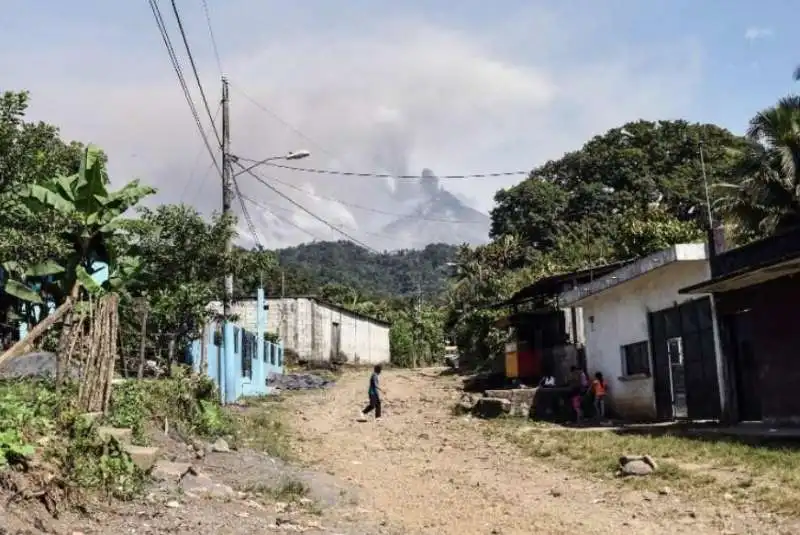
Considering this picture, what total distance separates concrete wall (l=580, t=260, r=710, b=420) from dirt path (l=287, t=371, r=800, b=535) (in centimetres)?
403

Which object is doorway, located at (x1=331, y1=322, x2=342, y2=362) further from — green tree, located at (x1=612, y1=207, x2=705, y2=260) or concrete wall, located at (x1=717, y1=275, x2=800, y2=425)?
concrete wall, located at (x1=717, y1=275, x2=800, y2=425)

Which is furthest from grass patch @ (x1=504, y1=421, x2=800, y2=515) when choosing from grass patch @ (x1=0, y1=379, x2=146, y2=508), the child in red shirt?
grass patch @ (x1=0, y1=379, x2=146, y2=508)

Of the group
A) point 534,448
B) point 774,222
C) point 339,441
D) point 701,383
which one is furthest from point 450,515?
point 774,222

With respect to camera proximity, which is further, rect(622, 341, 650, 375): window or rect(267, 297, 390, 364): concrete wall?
rect(267, 297, 390, 364): concrete wall

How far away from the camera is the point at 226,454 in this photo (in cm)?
1159

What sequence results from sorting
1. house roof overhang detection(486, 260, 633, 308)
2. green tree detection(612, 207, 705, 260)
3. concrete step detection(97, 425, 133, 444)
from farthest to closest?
green tree detection(612, 207, 705, 260) < house roof overhang detection(486, 260, 633, 308) < concrete step detection(97, 425, 133, 444)

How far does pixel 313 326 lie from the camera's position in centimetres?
4616

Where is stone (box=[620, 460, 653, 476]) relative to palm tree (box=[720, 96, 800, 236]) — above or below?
below

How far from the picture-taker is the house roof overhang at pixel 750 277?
1268 centimetres

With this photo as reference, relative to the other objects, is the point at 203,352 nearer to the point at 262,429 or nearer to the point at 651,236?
the point at 262,429

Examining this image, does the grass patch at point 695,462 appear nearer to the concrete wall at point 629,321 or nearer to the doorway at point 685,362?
the doorway at point 685,362

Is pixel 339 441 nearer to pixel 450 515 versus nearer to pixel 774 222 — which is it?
pixel 450 515

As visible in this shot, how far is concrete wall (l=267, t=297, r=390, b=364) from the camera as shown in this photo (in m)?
45.0

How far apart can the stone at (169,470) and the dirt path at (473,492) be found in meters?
1.87
